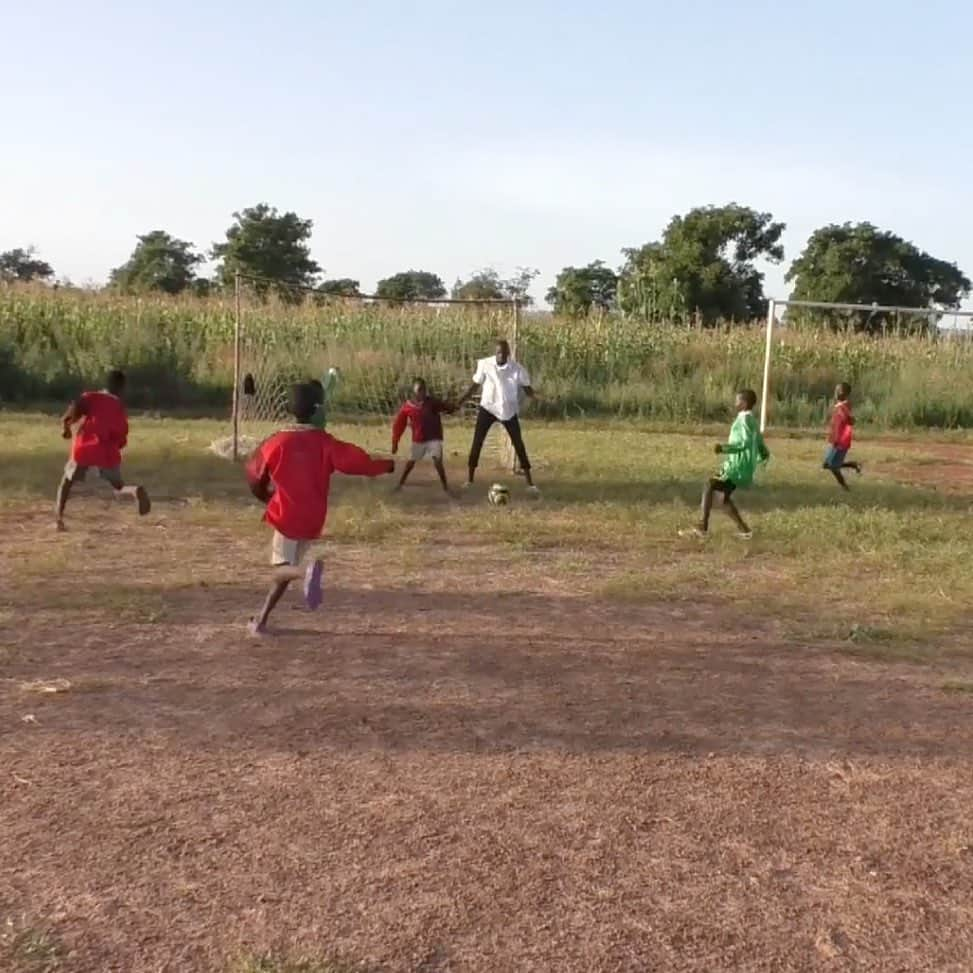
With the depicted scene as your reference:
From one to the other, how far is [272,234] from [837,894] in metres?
43.7

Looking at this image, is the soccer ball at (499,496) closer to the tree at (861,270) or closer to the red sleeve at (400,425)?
the red sleeve at (400,425)

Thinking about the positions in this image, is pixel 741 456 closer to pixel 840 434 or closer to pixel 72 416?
pixel 840 434

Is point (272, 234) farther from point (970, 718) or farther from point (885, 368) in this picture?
point (970, 718)

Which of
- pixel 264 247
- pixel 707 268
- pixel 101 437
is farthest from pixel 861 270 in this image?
pixel 101 437

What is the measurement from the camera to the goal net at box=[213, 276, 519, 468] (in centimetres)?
1930

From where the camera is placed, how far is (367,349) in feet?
69.7

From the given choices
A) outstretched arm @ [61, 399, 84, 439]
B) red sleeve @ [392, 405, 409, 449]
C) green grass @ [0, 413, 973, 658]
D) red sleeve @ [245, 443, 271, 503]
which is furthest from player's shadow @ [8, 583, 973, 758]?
red sleeve @ [392, 405, 409, 449]

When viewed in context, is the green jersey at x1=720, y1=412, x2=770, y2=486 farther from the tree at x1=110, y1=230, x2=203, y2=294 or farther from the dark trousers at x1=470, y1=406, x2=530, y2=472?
the tree at x1=110, y1=230, x2=203, y2=294

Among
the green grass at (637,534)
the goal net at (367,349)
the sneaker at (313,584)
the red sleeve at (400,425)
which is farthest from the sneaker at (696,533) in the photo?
the goal net at (367,349)

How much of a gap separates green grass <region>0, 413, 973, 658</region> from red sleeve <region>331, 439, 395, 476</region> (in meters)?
1.51

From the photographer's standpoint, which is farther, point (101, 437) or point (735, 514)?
point (735, 514)

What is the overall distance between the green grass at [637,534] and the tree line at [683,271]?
20.2 metres

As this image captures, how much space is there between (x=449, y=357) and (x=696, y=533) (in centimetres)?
1086

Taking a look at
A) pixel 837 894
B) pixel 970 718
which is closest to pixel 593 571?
pixel 970 718
